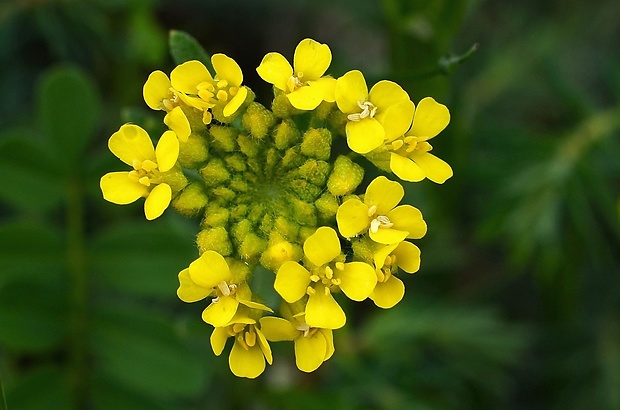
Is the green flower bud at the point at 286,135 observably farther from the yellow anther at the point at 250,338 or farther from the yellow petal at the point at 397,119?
the yellow anther at the point at 250,338

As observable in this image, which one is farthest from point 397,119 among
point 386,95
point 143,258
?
point 143,258

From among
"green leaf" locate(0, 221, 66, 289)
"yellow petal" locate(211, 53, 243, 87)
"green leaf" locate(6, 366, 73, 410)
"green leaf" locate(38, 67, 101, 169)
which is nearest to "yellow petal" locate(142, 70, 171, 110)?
"yellow petal" locate(211, 53, 243, 87)

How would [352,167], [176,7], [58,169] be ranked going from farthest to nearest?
[176,7] < [58,169] < [352,167]

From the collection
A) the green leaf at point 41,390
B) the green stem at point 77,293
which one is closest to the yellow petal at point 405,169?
the green stem at point 77,293

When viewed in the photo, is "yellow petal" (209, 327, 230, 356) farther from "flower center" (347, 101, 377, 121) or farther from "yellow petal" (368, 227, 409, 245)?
"flower center" (347, 101, 377, 121)

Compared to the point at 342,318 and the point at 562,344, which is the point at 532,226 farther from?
the point at 342,318

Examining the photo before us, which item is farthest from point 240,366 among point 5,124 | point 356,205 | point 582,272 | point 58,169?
point 582,272
